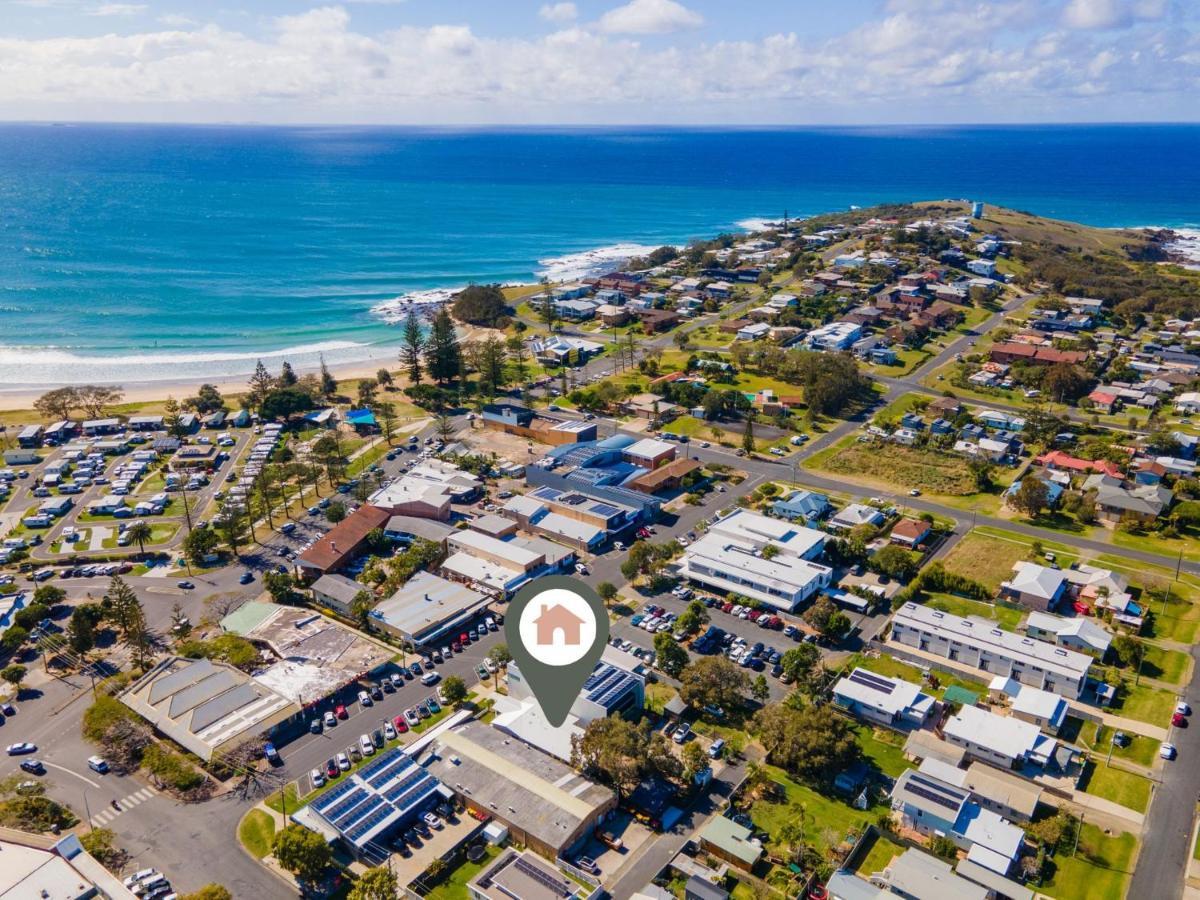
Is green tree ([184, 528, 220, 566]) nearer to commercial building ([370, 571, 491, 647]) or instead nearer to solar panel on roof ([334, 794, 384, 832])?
commercial building ([370, 571, 491, 647])

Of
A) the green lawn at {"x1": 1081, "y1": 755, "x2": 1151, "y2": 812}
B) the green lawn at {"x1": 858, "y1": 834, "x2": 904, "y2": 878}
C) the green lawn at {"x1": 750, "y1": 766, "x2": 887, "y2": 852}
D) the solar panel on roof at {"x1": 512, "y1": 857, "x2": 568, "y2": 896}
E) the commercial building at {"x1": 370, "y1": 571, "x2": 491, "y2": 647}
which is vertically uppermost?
the solar panel on roof at {"x1": 512, "y1": 857, "x2": 568, "y2": 896}

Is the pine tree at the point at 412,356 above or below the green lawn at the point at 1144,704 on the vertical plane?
above

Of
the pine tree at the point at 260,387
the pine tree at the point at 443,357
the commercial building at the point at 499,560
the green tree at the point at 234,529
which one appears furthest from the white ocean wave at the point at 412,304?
the commercial building at the point at 499,560

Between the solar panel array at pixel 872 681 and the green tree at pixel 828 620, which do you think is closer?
the solar panel array at pixel 872 681

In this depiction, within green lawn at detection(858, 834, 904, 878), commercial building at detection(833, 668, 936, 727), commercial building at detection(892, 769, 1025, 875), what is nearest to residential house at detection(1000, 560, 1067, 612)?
commercial building at detection(833, 668, 936, 727)

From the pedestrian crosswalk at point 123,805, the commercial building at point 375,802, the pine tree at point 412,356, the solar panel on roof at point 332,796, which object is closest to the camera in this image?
the commercial building at point 375,802

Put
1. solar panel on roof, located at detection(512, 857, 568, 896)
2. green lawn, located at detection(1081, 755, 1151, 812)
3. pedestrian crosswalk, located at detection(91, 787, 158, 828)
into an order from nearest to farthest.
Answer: solar panel on roof, located at detection(512, 857, 568, 896), pedestrian crosswalk, located at detection(91, 787, 158, 828), green lawn, located at detection(1081, 755, 1151, 812)

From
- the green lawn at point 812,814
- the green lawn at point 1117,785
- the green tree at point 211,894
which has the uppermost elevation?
the green tree at point 211,894

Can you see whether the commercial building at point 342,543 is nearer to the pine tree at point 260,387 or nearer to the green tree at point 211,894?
the green tree at point 211,894
